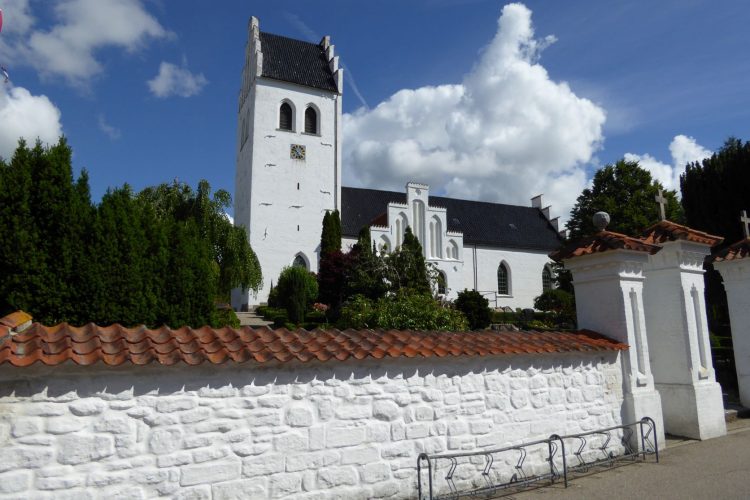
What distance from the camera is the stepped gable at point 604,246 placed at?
7.29 metres

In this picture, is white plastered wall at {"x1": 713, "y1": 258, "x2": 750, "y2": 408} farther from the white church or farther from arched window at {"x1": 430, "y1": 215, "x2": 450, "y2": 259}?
arched window at {"x1": 430, "y1": 215, "x2": 450, "y2": 259}

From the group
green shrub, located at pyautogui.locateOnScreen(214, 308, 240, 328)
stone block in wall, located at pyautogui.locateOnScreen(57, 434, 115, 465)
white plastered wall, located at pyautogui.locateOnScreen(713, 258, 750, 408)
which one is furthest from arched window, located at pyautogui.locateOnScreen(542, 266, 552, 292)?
stone block in wall, located at pyautogui.locateOnScreen(57, 434, 115, 465)

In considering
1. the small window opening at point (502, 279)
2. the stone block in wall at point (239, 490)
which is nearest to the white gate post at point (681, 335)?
the stone block in wall at point (239, 490)

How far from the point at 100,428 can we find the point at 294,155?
29.9m

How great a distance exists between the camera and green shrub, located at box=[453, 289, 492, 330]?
19.6 meters

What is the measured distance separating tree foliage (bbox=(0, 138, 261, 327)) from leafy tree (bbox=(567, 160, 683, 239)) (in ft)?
74.8

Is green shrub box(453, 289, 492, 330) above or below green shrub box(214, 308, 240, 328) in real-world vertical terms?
above

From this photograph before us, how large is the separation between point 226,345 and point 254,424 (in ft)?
2.44

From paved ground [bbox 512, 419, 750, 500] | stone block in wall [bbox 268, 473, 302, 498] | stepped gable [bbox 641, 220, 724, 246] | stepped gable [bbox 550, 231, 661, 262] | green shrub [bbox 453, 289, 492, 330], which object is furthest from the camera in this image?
green shrub [bbox 453, 289, 492, 330]

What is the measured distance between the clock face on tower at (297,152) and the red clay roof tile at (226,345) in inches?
1102

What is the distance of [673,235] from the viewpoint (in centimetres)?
829

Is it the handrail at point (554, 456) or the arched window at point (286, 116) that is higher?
the arched window at point (286, 116)

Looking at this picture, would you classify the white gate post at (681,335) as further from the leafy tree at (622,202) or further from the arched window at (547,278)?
the arched window at (547,278)

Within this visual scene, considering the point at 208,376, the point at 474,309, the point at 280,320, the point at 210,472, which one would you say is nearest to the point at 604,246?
the point at 208,376
